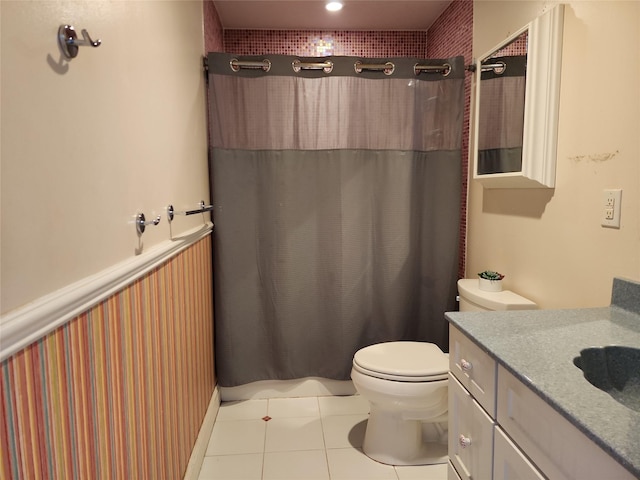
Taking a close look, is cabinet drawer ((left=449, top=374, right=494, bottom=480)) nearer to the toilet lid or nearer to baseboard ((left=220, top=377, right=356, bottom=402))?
the toilet lid

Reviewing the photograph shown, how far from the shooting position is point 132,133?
1138mm

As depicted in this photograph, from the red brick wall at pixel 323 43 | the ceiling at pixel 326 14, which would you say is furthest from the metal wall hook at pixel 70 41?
the red brick wall at pixel 323 43

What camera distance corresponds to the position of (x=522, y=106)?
1657 millimetres

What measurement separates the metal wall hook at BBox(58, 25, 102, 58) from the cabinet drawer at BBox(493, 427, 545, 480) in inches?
46.2

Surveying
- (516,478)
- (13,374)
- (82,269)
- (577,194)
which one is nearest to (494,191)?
(577,194)

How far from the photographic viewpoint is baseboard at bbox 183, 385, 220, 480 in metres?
1.73

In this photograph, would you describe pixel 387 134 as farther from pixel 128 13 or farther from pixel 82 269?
pixel 82 269

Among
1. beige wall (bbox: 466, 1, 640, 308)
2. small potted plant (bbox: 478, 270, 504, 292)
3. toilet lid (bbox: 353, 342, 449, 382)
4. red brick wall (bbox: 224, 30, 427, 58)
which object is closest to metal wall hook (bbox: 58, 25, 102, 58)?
beige wall (bbox: 466, 1, 640, 308)

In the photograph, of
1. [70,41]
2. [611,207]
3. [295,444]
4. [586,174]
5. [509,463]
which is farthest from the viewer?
[295,444]

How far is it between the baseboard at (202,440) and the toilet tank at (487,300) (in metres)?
1.29

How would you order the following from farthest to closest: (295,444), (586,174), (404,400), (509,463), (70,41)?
1. (295,444)
2. (404,400)
3. (586,174)
4. (509,463)
5. (70,41)

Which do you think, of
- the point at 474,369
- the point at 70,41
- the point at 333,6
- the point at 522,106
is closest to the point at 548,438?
the point at 474,369

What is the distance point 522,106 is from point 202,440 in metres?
1.92

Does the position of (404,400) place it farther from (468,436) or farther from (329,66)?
(329,66)
